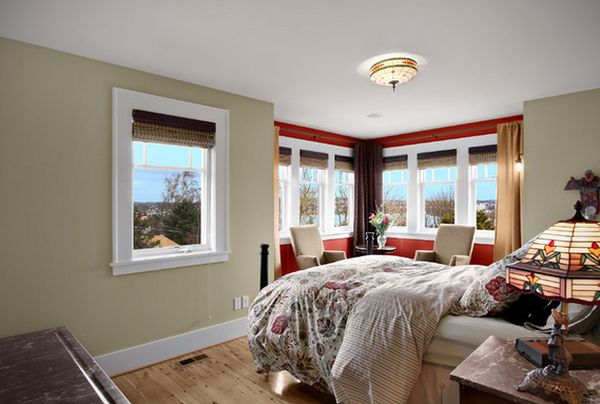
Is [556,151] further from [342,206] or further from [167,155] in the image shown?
[167,155]

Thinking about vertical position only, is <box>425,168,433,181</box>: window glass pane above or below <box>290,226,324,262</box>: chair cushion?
above

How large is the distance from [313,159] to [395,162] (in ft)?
5.01

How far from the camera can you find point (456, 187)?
18.1 feet

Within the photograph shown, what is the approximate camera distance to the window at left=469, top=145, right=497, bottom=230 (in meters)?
5.12

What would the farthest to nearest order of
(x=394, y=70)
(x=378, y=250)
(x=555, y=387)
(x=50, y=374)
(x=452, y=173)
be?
(x=452, y=173), (x=378, y=250), (x=394, y=70), (x=50, y=374), (x=555, y=387)

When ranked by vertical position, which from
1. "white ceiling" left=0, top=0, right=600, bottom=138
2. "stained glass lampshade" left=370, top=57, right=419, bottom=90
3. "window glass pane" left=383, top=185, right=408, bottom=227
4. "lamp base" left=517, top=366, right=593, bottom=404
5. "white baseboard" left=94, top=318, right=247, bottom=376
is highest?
"white ceiling" left=0, top=0, right=600, bottom=138

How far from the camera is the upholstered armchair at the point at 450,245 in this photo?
4.92m

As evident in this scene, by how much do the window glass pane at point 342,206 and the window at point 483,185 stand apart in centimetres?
197

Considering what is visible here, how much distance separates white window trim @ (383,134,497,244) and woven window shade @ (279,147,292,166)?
77.0 inches

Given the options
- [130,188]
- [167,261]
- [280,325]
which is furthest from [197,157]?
[280,325]

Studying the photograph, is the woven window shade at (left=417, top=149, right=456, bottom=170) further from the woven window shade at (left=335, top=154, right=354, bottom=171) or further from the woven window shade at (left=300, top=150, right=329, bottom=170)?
the woven window shade at (left=300, top=150, right=329, bottom=170)

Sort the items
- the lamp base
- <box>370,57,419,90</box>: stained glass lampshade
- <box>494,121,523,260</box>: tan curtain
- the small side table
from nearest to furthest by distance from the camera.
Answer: the lamp base
<box>370,57,419,90</box>: stained glass lampshade
<box>494,121,523,260</box>: tan curtain
the small side table

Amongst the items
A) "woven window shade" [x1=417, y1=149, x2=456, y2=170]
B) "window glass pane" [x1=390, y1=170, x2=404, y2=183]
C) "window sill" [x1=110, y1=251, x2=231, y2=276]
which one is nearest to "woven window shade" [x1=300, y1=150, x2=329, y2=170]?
"window glass pane" [x1=390, y1=170, x2=404, y2=183]

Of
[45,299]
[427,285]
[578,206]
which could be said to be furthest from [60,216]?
[578,206]
